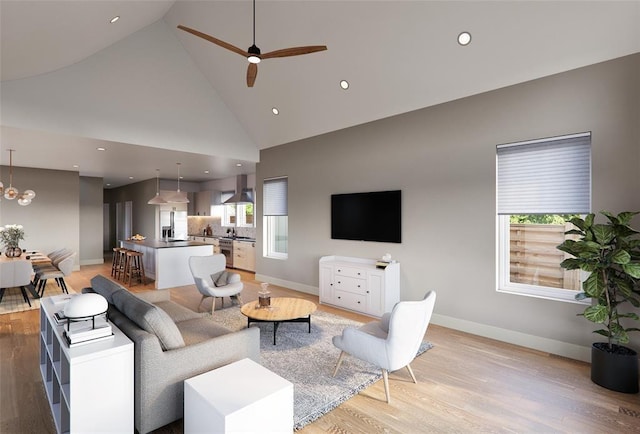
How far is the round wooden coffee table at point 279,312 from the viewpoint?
3459 millimetres

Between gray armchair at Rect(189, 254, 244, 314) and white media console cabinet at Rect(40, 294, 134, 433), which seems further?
gray armchair at Rect(189, 254, 244, 314)

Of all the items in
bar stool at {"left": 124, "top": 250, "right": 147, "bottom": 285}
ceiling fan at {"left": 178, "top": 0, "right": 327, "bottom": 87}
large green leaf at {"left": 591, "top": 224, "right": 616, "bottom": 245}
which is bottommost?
bar stool at {"left": 124, "top": 250, "right": 147, "bottom": 285}

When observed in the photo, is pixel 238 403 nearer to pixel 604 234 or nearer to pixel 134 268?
pixel 604 234

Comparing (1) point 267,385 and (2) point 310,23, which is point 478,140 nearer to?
(2) point 310,23

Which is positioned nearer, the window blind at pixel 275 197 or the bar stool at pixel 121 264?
the window blind at pixel 275 197

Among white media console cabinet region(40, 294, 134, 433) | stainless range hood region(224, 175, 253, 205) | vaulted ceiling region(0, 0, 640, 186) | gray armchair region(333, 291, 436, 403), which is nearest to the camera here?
white media console cabinet region(40, 294, 134, 433)

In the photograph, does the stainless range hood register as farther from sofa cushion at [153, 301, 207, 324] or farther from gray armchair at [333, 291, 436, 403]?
gray armchair at [333, 291, 436, 403]

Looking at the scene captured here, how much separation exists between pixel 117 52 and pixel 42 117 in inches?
57.7

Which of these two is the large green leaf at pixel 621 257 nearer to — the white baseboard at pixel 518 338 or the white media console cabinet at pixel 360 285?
the white baseboard at pixel 518 338

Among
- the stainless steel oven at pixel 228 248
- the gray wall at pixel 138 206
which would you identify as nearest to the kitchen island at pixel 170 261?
the stainless steel oven at pixel 228 248

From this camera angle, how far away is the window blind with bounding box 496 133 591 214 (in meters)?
3.29

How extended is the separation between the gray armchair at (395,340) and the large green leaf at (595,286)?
1.48m

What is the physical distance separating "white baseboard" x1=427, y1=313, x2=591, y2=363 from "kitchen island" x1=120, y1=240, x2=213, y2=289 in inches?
200

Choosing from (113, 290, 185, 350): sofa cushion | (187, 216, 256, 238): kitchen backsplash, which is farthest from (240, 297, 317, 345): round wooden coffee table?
(187, 216, 256, 238): kitchen backsplash
